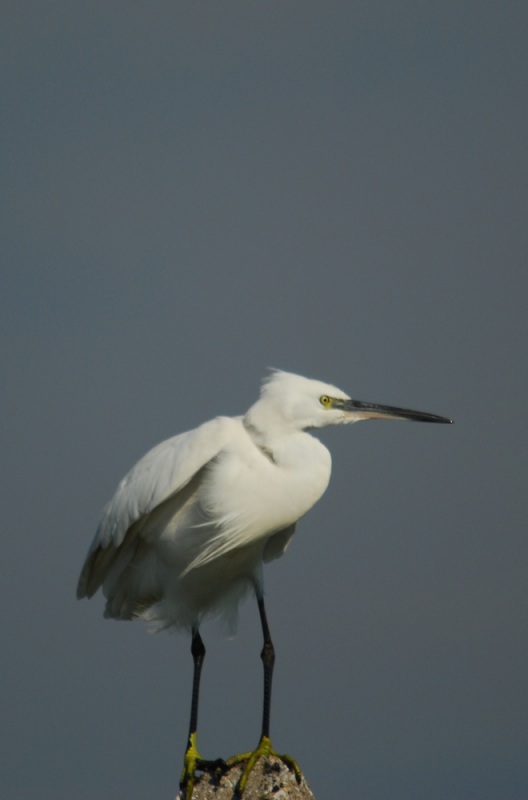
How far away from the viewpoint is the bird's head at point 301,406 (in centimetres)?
836

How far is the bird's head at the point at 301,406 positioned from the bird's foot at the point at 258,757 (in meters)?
2.08

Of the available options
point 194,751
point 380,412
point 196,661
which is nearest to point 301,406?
point 380,412

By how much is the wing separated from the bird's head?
0.96ft

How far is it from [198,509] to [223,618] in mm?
1038

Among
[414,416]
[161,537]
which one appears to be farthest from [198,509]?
[414,416]

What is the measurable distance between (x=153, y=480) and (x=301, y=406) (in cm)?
112

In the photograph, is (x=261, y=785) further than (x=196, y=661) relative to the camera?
No

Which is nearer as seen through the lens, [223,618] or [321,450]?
[321,450]

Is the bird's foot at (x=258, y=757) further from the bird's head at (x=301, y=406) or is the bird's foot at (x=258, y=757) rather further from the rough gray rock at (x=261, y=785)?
the bird's head at (x=301, y=406)

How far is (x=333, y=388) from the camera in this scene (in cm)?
856

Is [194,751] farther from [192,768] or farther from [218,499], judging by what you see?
[218,499]

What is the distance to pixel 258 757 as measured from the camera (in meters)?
7.93

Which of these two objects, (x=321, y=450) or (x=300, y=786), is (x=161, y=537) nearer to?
(x=321, y=450)

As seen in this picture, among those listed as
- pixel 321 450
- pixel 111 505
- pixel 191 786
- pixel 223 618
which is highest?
pixel 321 450
